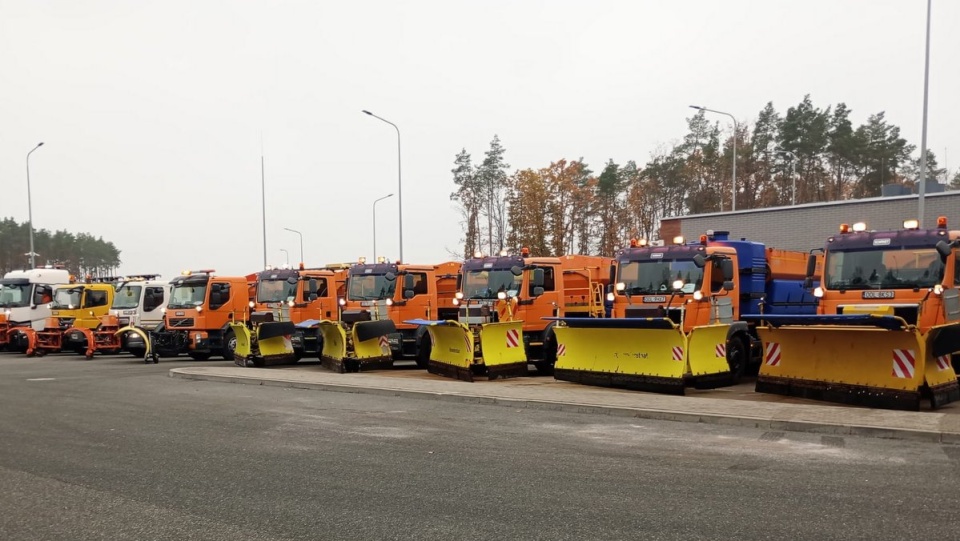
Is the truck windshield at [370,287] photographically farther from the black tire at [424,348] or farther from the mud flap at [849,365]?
the mud flap at [849,365]

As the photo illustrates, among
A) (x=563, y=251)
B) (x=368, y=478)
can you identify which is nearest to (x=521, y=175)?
(x=563, y=251)

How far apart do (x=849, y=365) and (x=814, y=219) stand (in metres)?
20.2

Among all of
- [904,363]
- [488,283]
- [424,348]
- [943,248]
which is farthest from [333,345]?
[943,248]

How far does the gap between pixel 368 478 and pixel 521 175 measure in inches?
1832

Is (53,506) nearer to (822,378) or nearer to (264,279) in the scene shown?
(822,378)

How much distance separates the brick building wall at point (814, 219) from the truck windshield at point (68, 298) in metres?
25.8

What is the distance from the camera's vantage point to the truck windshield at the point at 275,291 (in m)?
21.0

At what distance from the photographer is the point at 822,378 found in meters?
10.7

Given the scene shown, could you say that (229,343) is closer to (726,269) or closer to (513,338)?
(513,338)

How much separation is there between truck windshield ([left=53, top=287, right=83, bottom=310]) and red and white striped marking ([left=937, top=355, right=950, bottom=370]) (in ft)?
87.0

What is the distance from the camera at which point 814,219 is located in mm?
28453

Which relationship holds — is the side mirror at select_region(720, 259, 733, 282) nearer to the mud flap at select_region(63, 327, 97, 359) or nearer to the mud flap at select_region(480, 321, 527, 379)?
the mud flap at select_region(480, 321, 527, 379)

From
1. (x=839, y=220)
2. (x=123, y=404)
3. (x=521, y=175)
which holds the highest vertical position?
(x=521, y=175)

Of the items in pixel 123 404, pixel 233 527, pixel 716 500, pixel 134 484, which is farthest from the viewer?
pixel 123 404
